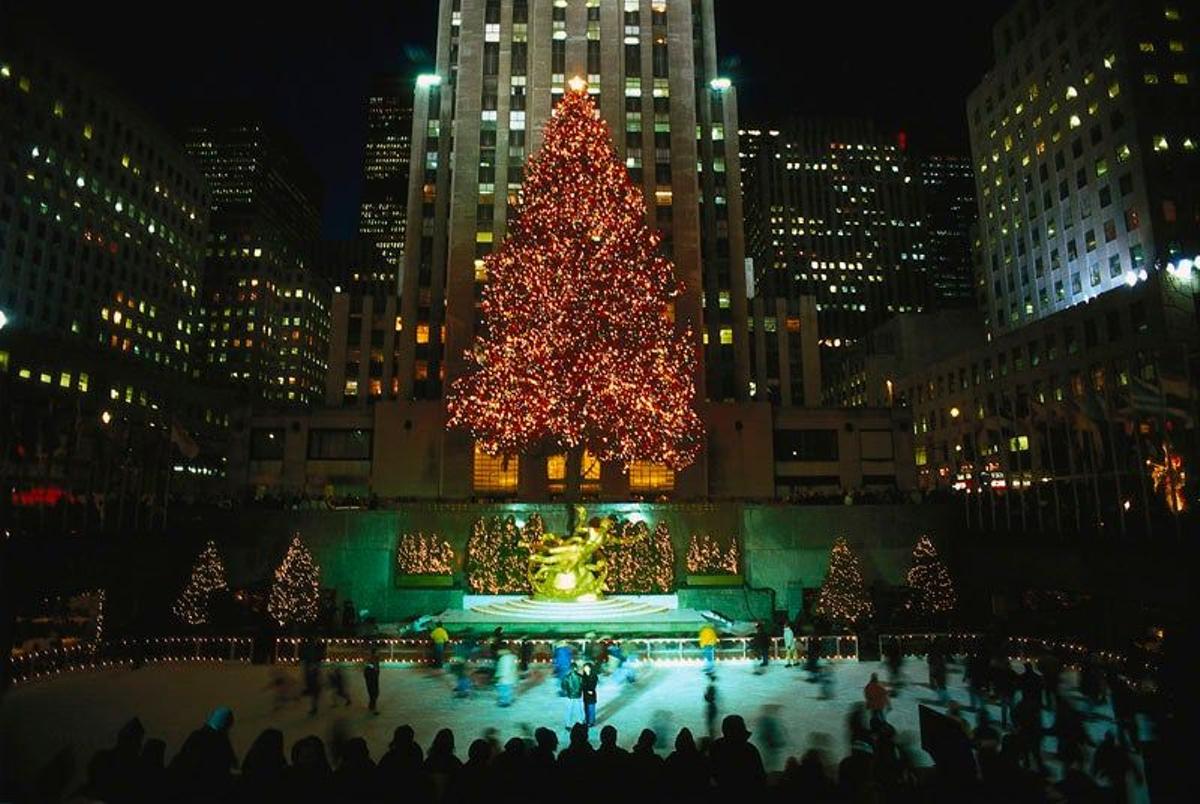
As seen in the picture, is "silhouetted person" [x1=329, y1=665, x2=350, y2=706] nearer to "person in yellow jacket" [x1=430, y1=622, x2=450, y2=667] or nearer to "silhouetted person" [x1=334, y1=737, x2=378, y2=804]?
"person in yellow jacket" [x1=430, y1=622, x2=450, y2=667]

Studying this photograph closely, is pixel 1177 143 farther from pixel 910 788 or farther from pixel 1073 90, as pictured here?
pixel 910 788

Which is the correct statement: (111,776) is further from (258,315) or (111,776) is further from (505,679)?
(258,315)

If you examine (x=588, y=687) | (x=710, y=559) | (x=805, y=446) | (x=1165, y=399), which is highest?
(x=805, y=446)

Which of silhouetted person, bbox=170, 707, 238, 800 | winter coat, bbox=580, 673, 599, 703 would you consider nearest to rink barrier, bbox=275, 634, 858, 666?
winter coat, bbox=580, 673, 599, 703

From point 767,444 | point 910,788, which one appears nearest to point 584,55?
point 767,444

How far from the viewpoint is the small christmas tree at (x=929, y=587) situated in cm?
2798

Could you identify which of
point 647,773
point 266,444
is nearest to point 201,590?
point 647,773

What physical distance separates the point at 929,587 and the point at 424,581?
71.4ft

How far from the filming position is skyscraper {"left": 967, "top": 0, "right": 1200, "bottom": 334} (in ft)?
198

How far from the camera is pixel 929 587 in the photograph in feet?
92.1

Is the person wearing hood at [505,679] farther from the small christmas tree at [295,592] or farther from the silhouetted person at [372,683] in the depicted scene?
the small christmas tree at [295,592]

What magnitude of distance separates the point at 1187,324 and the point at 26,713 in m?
60.8

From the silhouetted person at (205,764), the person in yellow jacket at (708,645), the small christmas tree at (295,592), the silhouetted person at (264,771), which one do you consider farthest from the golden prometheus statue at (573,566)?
the silhouetted person at (264,771)

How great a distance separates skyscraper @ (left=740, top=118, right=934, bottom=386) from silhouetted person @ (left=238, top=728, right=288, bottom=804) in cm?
14168
